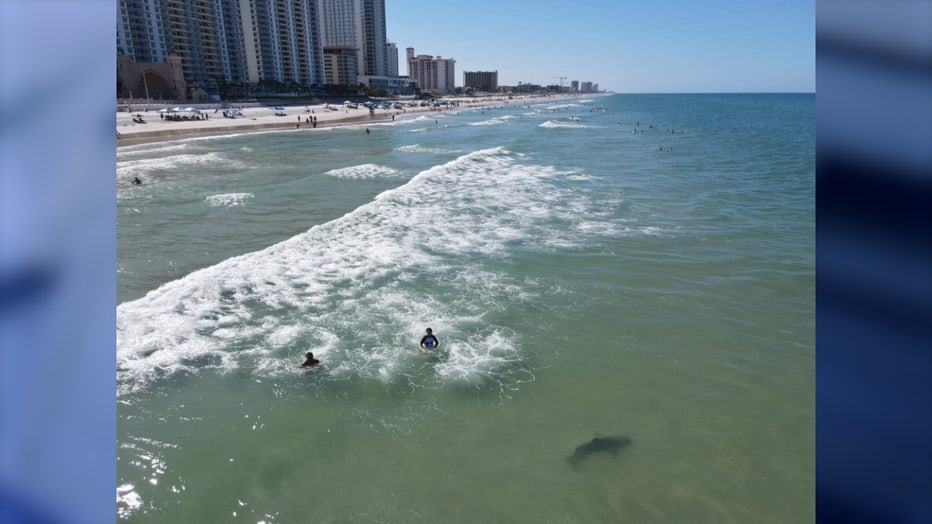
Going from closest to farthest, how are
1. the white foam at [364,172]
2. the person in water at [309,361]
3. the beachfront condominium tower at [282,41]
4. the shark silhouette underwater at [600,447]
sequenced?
the shark silhouette underwater at [600,447]
the person in water at [309,361]
the white foam at [364,172]
the beachfront condominium tower at [282,41]

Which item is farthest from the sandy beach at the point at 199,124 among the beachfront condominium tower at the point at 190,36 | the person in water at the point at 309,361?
the person in water at the point at 309,361

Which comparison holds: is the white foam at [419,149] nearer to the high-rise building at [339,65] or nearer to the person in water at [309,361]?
the person in water at [309,361]

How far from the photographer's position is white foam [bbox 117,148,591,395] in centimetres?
1224

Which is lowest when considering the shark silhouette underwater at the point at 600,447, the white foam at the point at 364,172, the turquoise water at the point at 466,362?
the shark silhouette underwater at the point at 600,447

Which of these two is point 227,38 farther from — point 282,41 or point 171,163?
point 171,163

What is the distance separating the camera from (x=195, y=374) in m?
11.9

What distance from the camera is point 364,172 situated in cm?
3741

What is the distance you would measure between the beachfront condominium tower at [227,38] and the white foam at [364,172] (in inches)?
3655

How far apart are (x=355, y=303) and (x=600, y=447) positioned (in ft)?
26.9

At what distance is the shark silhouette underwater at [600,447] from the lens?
931 cm

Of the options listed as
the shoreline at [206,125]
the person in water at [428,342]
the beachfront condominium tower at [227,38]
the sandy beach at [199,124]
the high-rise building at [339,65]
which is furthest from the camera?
the high-rise building at [339,65]
